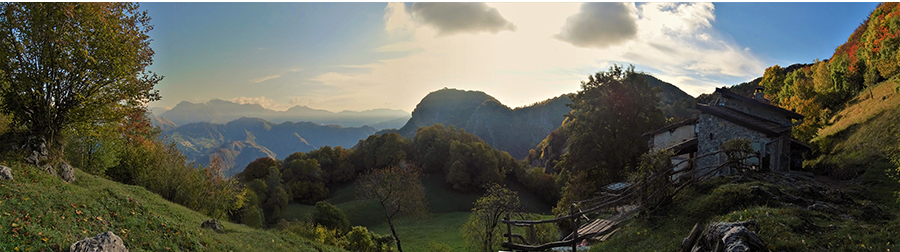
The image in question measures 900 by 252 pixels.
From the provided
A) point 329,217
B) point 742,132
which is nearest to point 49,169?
point 329,217

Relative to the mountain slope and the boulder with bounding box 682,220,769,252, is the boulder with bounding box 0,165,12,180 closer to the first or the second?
the boulder with bounding box 682,220,769,252

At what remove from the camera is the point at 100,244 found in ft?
28.9

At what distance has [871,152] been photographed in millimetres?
20391

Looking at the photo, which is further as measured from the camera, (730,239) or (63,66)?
(63,66)

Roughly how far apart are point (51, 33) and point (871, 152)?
39996mm

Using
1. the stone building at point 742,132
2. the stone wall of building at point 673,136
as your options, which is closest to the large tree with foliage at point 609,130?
the stone wall of building at point 673,136

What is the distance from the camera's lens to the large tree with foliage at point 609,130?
104ft

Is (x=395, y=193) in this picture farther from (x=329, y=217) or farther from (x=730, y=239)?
(x=730, y=239)

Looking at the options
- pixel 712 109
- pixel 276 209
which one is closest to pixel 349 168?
pixel 276 209

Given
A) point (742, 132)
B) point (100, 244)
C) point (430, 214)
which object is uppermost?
point (742, 132)

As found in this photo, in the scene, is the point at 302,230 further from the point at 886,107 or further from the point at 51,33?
the point at 886,107

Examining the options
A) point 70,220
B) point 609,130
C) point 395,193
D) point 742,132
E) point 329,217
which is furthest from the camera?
point 329,217

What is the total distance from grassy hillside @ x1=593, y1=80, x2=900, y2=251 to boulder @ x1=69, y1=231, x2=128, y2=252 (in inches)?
574

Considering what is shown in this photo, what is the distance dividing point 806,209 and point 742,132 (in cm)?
1102
